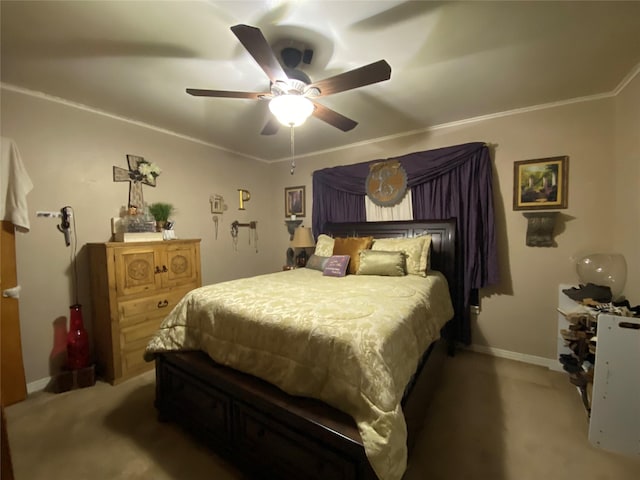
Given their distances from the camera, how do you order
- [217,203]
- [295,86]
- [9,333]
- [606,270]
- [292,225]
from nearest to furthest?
[295,86] < [9,333] < [606,270] < [217,203] < [292,225]

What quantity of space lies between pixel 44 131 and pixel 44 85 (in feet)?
1.27

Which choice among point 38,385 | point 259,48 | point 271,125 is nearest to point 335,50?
point 259,48

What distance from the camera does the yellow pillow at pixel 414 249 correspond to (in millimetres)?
2631

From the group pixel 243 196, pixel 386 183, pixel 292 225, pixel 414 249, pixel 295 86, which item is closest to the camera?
pixel 295 86

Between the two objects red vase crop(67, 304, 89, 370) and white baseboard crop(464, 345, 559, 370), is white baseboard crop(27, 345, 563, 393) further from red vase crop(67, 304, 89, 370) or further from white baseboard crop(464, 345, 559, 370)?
red vase crop(67, 304, 89, 370)

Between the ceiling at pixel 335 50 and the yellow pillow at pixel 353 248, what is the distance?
4.46 ft

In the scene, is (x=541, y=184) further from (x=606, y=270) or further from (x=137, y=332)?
(x=137, y=332)

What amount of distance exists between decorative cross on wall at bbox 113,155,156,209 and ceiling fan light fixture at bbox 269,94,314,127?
2017 millimetres

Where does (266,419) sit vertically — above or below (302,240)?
below

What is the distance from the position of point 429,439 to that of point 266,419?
3.61 ft

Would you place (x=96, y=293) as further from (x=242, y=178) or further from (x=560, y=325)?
(x=560, y=325)

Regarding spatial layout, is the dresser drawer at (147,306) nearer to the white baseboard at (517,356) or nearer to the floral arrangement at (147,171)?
the floral arrangement at (147,171)

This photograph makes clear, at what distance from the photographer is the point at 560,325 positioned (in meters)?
2.50

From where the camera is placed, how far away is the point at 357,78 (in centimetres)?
158
